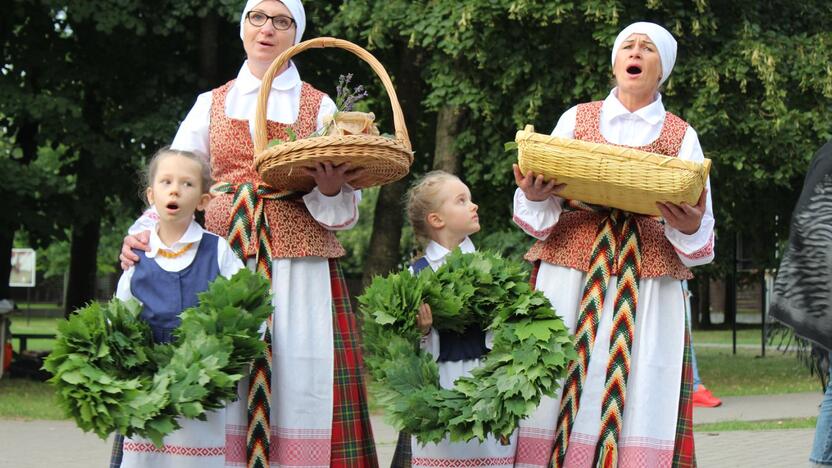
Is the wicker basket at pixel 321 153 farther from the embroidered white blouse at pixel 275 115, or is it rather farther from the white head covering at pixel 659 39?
the white head covering at pixel 659 39

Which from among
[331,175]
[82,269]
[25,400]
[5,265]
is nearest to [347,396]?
[331,175]

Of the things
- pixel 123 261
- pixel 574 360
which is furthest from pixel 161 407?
pixel 574 360

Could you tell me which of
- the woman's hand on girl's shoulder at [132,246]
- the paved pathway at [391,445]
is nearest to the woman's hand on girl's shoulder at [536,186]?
the woman's hand on girl's shoulder at [132,246]

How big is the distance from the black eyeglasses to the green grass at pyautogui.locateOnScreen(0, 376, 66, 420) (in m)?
5.98

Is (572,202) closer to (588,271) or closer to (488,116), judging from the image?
(588,271)

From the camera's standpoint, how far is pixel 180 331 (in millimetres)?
4281

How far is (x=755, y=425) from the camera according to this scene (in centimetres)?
1038

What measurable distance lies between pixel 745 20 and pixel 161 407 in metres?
10.6

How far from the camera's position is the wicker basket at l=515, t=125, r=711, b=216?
4.31m

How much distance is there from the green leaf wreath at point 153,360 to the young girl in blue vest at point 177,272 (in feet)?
0.49

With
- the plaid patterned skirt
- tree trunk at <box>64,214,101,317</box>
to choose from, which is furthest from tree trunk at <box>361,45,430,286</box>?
the plaid patterned skirt

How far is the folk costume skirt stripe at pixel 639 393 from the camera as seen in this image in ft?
15.7

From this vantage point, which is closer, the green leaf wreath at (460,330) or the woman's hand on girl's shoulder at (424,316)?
the green leaf wreath at (460,330)

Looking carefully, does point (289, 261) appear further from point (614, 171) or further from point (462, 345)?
point (614, 171)
